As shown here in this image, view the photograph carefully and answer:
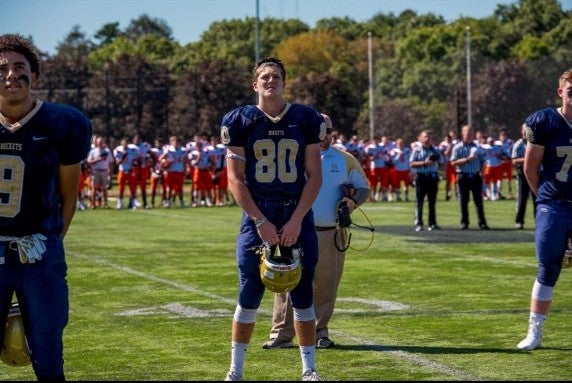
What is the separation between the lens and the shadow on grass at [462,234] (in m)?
21.0

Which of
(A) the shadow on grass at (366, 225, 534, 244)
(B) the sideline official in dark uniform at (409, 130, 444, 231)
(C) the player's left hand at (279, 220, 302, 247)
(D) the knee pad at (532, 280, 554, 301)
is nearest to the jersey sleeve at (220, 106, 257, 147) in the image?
(C) the player's left hand at (279, 220, 302, 247)

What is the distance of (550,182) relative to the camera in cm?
977

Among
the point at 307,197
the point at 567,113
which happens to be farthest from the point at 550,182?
the point at 307,197

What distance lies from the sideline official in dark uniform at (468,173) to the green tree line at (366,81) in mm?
35246

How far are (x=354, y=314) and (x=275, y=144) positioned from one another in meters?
4.28

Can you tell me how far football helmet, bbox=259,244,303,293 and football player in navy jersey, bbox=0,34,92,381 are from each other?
1.68m

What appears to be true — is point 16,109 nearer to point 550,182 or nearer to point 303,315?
point 303,315

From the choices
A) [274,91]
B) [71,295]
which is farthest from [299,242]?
[71,295]

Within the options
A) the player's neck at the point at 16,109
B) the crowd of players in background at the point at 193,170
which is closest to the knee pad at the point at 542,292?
the player's neck at the point at 16,109

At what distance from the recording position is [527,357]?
31.4ft

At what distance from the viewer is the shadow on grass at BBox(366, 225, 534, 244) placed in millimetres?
21016

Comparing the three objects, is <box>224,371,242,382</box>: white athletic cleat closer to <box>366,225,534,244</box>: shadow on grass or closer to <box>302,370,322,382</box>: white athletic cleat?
<box>302,370,322,382</box>: white athletic cleat

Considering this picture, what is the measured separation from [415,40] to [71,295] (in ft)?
293

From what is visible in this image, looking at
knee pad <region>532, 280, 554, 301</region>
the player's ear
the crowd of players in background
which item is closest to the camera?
the player's ear
